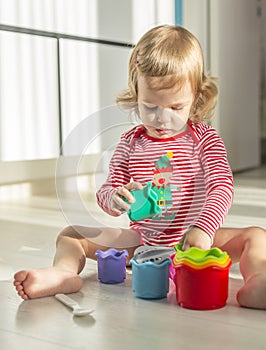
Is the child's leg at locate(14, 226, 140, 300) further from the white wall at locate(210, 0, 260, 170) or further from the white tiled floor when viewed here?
the white wall at locate(210, 0, 260, 170)

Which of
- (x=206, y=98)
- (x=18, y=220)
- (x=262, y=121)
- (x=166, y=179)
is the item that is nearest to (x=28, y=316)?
(x=166, y=179)

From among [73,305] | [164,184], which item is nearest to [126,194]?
[164,184]

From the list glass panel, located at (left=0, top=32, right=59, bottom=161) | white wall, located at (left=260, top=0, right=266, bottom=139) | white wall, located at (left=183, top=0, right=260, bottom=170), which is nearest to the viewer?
glass panel, located at (left=0, top=32, right=59, bottom=161)

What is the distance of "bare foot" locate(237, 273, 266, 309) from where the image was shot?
99 cm

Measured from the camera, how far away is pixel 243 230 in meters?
1.18

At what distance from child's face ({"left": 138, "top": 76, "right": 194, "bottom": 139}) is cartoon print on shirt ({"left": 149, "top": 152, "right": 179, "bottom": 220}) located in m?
0.06

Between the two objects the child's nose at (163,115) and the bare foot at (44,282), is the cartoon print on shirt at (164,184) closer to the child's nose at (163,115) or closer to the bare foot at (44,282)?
the child's nose at (163,115)

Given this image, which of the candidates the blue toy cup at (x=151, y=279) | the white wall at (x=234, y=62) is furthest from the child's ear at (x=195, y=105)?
the white wall at (x=234, y=62)

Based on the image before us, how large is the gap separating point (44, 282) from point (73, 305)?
0.09 meters

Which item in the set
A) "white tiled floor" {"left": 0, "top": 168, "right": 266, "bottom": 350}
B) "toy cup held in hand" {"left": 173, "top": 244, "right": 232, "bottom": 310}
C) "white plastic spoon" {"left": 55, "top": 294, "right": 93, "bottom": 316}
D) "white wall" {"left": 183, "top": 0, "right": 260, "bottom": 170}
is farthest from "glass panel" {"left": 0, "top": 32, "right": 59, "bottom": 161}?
"toy cup held in hand" {"left": 173, "top": 244, "right": 232, "bottom": 310}

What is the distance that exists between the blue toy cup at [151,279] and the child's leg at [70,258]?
4.6 inches

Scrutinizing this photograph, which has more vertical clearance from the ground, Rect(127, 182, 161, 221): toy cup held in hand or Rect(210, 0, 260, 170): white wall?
Rect(210, 0, 260, 170): white wall

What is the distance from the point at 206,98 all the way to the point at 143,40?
17cm

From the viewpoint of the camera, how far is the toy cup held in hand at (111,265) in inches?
45.6
